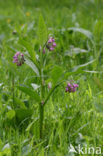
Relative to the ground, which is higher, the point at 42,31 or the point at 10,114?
the point at 42,31

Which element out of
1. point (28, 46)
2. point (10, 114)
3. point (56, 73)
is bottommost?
point (10, 114)

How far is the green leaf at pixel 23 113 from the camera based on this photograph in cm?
163

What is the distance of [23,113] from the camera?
1649mm

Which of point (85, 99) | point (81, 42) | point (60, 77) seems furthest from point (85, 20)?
point (60, 77)

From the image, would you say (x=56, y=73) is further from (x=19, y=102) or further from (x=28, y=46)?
(x=19, y=102)

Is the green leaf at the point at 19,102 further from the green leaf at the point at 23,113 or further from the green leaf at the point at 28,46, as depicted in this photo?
the green leaf at the point at 28,46

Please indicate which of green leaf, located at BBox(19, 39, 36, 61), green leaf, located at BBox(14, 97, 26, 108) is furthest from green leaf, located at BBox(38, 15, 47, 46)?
green leaf, located at BBox(14, 97, 26, 108)

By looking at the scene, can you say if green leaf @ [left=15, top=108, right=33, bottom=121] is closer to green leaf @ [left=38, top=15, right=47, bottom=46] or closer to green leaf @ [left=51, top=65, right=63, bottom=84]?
green leaf @ [left=51, top=65, right=63, bottom=84]

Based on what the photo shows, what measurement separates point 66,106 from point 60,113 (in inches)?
2.9

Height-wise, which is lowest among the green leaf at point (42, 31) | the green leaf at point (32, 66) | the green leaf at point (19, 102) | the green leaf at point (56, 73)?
the green leaf at point (19, 102)

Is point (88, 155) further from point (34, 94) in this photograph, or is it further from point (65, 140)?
point (34, 94)

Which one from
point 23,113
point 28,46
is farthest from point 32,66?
point 23,113

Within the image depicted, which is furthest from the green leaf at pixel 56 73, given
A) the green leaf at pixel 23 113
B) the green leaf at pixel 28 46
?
the green leaf at pixel 23 113

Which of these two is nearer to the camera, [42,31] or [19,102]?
[42,31]
